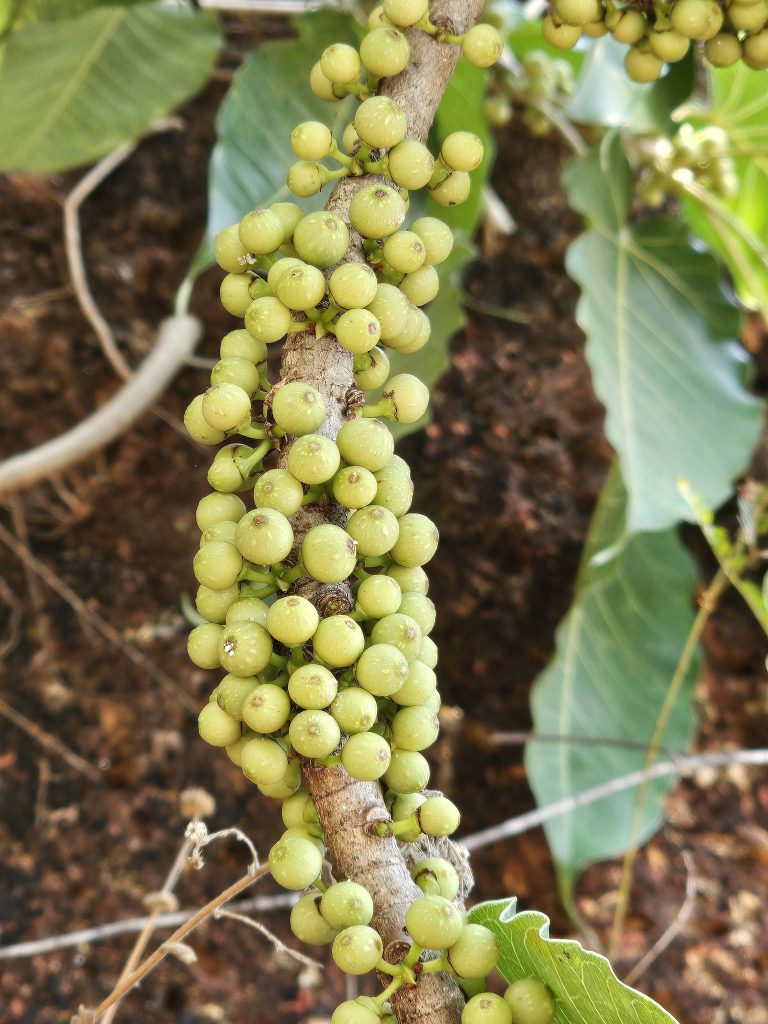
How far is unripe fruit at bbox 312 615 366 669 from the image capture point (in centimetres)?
36

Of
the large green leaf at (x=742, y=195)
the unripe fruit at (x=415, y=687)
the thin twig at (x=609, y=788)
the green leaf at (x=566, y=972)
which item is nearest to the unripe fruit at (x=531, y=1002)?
the green leaf at (x=566, y=972)

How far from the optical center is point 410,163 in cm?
42

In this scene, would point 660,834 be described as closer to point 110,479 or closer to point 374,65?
point 110,479

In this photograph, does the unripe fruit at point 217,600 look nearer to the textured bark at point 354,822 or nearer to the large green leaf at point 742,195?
the textured bark at point 354,822

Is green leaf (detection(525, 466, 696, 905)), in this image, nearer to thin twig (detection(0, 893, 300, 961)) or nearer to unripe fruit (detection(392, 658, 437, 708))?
thin twig (detection(0, 893, 300, 961))

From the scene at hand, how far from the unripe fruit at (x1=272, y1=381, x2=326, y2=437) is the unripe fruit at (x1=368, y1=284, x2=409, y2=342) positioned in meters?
0.05

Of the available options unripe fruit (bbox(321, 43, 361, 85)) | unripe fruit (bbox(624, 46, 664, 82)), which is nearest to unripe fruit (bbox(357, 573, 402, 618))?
unripe fruit (bbox(321, 43, 361, 85))

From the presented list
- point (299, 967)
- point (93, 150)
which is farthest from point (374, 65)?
point (299, 967)

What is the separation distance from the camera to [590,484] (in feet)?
3.24

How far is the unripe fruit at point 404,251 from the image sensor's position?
412mm

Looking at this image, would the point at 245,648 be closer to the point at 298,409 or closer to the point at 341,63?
the point at 298,409

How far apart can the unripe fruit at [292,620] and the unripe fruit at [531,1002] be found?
5.4 inches

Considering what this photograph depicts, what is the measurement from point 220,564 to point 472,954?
6.8 inches

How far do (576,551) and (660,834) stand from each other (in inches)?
11.0
